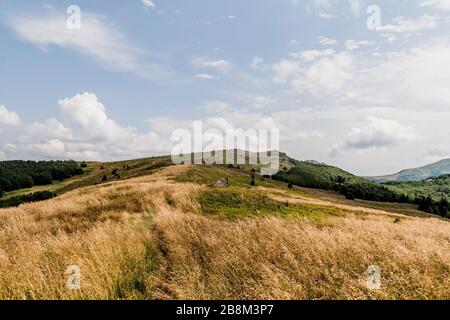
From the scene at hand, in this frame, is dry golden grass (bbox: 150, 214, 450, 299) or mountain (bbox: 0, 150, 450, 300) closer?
dry golden grass (bbox: 150, 214, 450, 299)

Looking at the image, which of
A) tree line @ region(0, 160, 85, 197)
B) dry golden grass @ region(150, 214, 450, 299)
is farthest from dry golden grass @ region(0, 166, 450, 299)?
tree line @ region(0, 160, 85, 197)

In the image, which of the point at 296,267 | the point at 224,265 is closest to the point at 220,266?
the point at 224,265

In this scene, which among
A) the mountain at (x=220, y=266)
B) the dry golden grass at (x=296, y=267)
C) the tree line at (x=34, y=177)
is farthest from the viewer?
the tree line at (x=34, y=177)

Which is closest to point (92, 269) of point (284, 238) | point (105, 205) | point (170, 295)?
point (170, 295)

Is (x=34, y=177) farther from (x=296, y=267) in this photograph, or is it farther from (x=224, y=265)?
(x=296, y=267)

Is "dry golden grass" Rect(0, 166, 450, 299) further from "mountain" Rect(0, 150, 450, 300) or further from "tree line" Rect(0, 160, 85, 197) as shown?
"tree line" Rect(0, 160, 85, 197)

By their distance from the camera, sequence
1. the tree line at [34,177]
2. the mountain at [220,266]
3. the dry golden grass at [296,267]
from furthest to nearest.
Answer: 1. the tree line at [34,177]
2. the mountain at [220,266]
3. the dry golden grass at [296,267]

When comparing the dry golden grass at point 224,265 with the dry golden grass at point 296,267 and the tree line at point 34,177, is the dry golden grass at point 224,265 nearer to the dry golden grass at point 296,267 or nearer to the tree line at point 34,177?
the dry golden grass at point 296,267

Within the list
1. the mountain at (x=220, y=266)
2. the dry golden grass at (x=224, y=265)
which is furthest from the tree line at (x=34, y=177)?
the dry golden grass at (x=224, y=265)

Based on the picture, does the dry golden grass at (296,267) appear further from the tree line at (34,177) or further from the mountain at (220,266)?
the tree line at (34,177)

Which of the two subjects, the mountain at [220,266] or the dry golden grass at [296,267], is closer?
the dry golden grass at [296,267]

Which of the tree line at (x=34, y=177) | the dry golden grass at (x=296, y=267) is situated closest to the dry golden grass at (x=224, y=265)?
the dry golden grass at (x=296, y=267)

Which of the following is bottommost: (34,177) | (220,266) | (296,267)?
(34,177)

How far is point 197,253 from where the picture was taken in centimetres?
894
